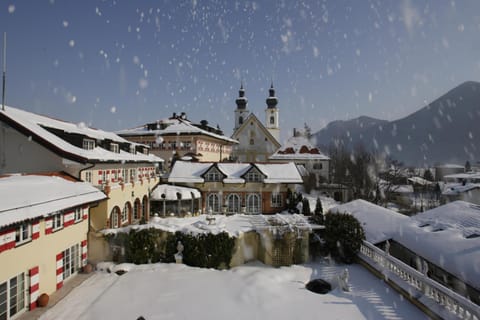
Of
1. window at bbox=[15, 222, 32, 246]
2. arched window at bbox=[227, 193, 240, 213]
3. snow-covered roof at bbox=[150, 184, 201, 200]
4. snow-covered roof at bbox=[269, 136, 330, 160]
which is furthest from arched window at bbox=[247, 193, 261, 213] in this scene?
snow-covered roof at bbox=[269, 136, 330, 160]

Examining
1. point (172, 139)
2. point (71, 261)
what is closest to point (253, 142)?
point (172, 139)

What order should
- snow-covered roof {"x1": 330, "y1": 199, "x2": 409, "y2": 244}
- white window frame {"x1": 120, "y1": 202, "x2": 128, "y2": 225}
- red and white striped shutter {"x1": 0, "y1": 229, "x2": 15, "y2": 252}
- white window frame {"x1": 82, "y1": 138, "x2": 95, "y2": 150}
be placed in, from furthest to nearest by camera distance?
white window frame {"x1": 120, "y1": 202, "x2": 128, "y2": 225} < snow-covered roof {"x1": 330, "y1": 199, "x2": 409, "y2": 244} < white window frame {"x1": 82, "y1": 138, "x2": 95, "y2": 150} < red and white striped shutter {"x1": 0, "y1": 229, "x2": 15, "y2": 252}

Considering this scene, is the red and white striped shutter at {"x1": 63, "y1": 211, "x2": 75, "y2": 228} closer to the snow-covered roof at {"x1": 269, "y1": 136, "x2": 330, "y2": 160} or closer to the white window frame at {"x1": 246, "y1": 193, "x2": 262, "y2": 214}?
the white window frame at {"x1": 246, "y1": 193, "x2": 262, "y2": 214}

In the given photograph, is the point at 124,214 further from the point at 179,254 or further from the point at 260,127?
the point at 260,127

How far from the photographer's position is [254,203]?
89.6 ft

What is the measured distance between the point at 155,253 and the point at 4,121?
10618 millimetres

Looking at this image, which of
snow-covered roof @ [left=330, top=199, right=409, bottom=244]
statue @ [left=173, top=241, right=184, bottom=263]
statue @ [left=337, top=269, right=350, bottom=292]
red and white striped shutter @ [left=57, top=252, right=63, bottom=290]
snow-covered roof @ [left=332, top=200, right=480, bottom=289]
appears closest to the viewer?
snow-covered roof @ [left=332, top=200, right=480, bottom=289]

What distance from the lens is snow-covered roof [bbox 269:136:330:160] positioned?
5097 cm

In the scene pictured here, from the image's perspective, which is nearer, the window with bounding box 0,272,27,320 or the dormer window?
the window with bounding box 0,272,27,320

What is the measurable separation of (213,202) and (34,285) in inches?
700

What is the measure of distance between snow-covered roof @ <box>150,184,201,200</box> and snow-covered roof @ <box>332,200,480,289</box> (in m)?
14.9

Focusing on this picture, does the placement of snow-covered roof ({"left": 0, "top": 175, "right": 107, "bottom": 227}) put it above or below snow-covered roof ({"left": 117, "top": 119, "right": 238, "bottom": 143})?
below

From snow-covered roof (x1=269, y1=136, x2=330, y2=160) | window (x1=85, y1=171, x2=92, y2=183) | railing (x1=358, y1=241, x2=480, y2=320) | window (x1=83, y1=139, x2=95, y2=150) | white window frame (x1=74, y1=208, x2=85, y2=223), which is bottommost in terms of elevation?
railing (x1=358, y1=241, x2=480, y2=320)

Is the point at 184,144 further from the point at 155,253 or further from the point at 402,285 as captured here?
the point at 402,285
